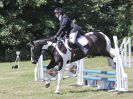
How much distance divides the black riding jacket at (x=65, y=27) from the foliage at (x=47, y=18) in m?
19.0

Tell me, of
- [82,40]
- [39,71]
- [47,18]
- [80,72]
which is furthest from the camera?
[47,18]

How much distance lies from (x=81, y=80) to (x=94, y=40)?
167 cm

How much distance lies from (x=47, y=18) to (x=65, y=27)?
21316 millimetres

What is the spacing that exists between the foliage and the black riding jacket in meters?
19.0

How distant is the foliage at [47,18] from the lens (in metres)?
31.9

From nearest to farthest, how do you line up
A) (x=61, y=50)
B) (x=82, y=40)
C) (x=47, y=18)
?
(x=61, y=50) → (x=82, y=40) → (x=47, y=18)

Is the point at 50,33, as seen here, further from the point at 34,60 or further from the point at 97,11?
the point at 34,60

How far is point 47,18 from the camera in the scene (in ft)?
110

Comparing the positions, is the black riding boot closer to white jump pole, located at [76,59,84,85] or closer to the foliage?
white jump pole, located at [76,59,84,85]

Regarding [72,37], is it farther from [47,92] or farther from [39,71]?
[39,71]

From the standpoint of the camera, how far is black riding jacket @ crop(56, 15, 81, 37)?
12.2m

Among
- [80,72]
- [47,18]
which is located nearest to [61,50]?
[80,72]

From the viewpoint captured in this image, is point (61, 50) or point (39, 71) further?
point (39, 71)

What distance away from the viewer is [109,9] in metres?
36.4
